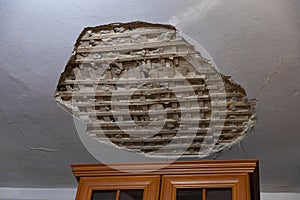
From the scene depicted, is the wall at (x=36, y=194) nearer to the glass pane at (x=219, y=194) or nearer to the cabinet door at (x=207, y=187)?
the cabinet door at (x=207, y=187)

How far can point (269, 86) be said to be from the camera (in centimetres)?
177

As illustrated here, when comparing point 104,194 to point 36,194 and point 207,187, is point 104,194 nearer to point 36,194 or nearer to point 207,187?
point 207,187

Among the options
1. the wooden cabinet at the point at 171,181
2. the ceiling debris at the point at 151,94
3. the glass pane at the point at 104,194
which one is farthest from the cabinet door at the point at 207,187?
the ceiling debris at the point at 151,94

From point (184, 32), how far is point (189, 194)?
0.58m

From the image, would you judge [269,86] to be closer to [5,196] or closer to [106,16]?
[106,16]

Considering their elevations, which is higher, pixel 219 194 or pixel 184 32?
pixel 184 32

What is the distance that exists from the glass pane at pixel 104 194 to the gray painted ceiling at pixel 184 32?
0.41 m

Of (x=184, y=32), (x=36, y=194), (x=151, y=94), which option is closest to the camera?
(x=184, y=32)

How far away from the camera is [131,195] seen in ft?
5.61

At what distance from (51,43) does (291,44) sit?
856 millimetres

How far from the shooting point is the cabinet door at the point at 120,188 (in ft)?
5.62

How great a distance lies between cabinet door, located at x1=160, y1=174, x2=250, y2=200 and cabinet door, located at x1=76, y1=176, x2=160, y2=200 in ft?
0.15

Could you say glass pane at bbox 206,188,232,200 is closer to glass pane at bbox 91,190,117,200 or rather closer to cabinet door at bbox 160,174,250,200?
cabinet door at bbox 160,174,250,200

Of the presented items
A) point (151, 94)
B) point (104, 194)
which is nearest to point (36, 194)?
point (104, 194)
